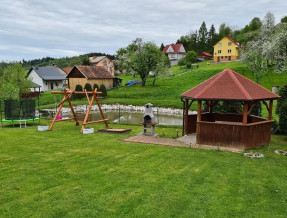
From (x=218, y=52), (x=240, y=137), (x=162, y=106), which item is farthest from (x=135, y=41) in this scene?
(x=240, y=137)

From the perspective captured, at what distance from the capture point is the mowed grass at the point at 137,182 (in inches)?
234

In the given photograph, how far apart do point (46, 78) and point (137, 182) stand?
50.7m

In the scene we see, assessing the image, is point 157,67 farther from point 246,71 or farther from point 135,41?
point 246,71

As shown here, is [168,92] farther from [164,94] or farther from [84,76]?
[84,76]

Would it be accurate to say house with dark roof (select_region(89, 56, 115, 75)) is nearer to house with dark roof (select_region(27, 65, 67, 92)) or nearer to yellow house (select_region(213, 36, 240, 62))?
house with dark roof (select_region(27, 65, 67, 92))

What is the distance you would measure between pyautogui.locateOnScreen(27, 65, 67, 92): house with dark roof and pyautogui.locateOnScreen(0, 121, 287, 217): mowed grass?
44499mm

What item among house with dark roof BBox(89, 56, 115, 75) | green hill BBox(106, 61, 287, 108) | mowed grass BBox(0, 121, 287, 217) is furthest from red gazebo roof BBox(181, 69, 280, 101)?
house with dark roof BBox(89, 56, 115, 75)

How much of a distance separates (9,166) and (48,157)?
1.51m

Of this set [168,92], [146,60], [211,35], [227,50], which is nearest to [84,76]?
[146,60]

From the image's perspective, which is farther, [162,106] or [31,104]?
[162,106]

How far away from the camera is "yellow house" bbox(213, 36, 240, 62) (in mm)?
64062

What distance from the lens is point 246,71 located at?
153 ft

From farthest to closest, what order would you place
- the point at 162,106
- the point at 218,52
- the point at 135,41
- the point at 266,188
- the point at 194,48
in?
the point at 194,48 → the point at 218,52 → the point at 135,41 → the point at 162,106 → the point at 266,188

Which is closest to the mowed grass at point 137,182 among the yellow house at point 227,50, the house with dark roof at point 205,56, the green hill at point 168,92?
the green hill at point 168,92
